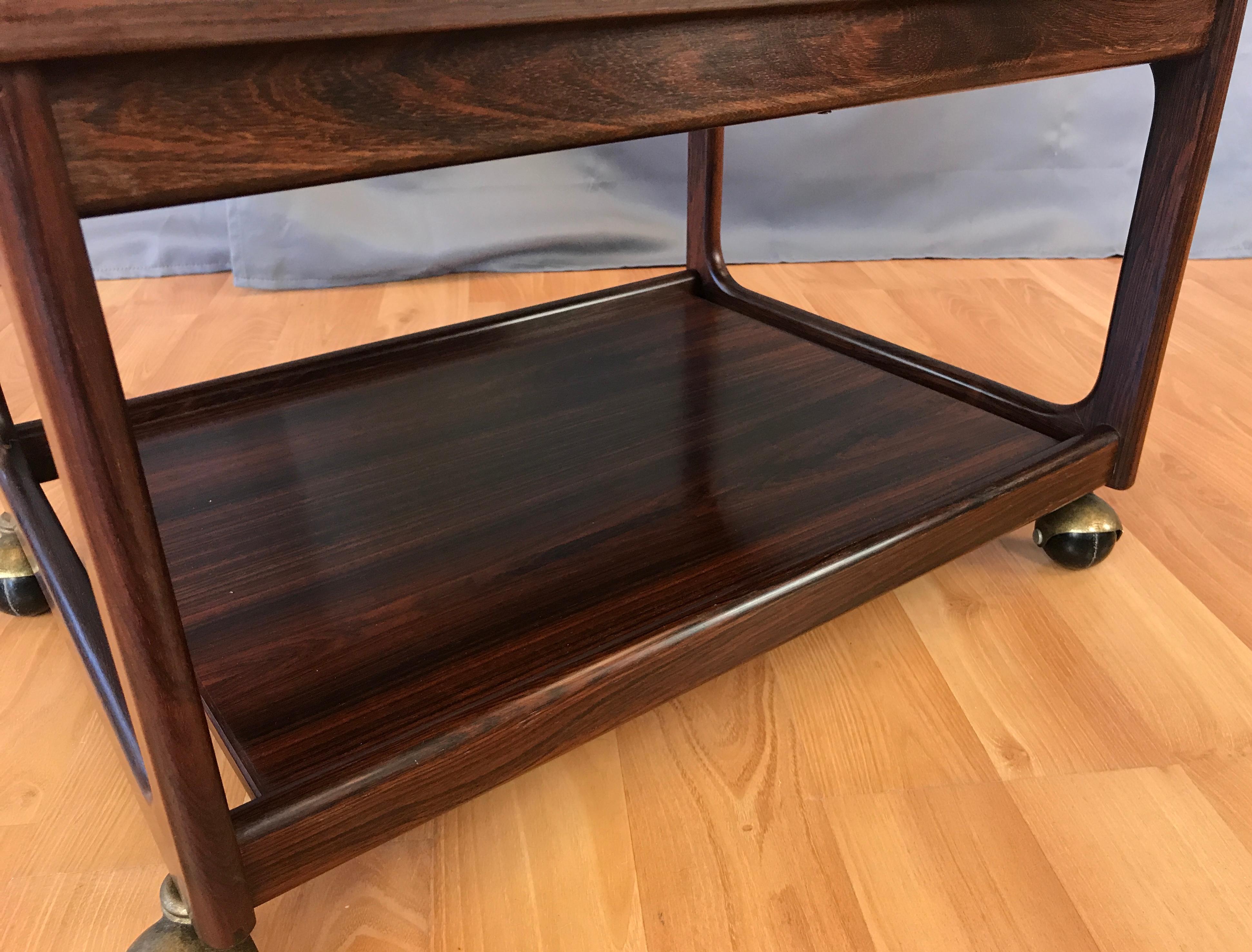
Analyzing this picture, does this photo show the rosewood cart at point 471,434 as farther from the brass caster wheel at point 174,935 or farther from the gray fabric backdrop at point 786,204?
the gray fabric backdrop at point 786,204

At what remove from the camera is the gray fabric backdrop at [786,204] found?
1.65m

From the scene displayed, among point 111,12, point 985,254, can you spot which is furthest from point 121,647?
point 985,254

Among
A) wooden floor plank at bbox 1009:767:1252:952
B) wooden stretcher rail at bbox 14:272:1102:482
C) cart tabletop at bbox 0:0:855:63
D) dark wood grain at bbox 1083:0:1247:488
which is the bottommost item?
wooden floor plank at bbox 1009:767:1252:952

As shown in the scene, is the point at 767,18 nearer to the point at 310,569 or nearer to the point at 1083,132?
the point at 310,569

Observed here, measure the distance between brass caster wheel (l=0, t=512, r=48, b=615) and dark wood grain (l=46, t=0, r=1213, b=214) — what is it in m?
0.57

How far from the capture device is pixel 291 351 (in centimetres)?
141

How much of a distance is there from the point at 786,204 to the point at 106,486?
Answer: 1.57 metres

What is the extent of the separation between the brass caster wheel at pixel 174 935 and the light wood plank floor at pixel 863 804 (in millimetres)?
71

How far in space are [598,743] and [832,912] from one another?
197 mm

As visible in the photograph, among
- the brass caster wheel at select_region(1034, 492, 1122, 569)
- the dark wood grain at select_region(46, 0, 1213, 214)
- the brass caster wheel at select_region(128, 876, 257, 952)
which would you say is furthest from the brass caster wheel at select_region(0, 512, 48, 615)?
the brass caster wheel at select_region(1034, 492, 1122, 569)

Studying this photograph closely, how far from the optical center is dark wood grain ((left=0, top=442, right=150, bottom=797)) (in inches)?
18.7

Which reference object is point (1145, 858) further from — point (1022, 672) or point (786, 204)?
point (786, 204)

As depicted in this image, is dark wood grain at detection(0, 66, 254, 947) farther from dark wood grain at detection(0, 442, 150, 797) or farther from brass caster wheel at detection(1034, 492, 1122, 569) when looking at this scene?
brass caster wheel at detection(1034, 492, 1122, 569)

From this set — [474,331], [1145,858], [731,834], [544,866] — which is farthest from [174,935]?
[474,331]
